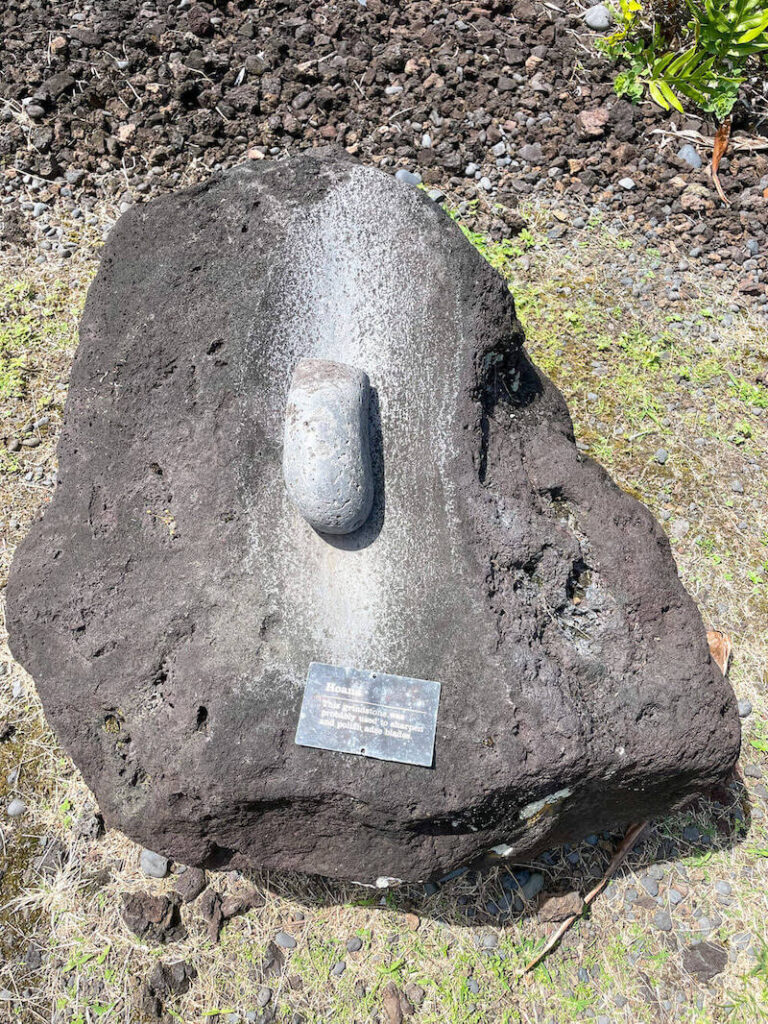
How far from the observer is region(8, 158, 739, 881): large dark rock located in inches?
99.3

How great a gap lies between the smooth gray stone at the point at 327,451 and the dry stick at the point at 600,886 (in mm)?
1813

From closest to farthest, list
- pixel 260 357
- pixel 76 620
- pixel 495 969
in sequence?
pixel 76 620 → pixel 260 357 → pixel 495 969

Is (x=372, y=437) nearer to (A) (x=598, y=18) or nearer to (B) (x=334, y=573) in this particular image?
(B) (x=334, y=573)

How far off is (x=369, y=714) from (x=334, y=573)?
0.50 metres

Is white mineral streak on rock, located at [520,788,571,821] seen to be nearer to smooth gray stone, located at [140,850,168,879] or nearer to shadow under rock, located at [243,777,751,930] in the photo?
shadow under rock, located at [243,777,751,930]

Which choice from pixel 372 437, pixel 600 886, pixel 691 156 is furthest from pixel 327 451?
pixel 691 156

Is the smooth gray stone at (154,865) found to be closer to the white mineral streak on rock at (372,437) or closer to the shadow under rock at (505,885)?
the shadow under rock at (505,885)

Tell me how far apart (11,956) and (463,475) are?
2618 mm

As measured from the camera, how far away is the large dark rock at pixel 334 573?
2.52 meters

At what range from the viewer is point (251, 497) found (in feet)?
9.11

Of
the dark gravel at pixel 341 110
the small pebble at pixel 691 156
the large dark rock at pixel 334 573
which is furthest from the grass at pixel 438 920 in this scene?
the small pebble at pixel 691 156

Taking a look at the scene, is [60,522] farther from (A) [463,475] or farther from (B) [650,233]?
(B) [650,233]

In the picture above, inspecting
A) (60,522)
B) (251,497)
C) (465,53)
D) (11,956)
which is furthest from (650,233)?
(11,956)

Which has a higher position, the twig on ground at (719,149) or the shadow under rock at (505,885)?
the twig on ground at (719,149)
